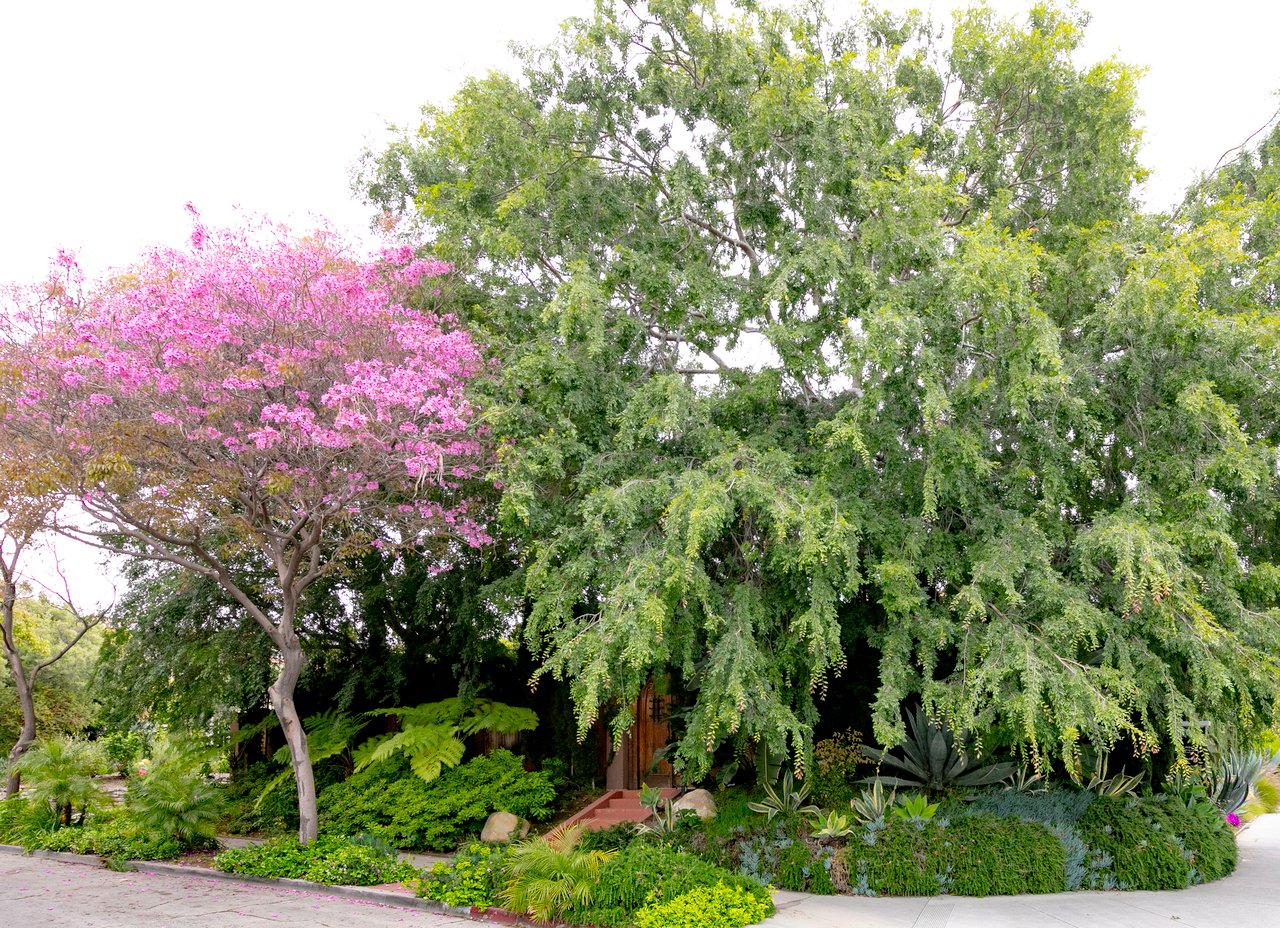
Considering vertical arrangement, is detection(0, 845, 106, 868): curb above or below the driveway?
below

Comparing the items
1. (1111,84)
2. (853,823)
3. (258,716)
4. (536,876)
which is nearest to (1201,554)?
(853,823)

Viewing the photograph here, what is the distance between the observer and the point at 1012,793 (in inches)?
372

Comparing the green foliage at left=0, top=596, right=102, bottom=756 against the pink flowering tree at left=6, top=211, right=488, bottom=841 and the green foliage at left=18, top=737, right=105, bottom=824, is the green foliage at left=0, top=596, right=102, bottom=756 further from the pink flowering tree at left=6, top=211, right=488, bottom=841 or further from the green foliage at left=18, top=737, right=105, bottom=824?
the pink flowering tree at left=6, top=211, right=488, bottom=841

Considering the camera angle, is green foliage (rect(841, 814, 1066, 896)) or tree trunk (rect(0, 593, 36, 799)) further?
tree trunk (rect(0, 593, 36, 799))

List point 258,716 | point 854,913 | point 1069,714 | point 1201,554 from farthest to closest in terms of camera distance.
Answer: point 258,716 → point 1201,554 → point 854,913 → point 1069,714

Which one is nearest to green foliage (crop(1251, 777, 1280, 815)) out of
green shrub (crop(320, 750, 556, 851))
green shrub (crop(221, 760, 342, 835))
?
green shrub (crop(320, 750, 556, 851))

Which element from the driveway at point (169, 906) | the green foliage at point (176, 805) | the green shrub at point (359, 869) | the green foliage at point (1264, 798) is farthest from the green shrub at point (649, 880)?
the green foliage at point (1264, 798)

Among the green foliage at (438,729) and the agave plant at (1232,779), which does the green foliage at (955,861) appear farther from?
the green foliage at (438,729)

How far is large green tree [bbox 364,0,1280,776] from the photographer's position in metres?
7.70

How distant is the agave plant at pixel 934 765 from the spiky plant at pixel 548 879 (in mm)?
3302

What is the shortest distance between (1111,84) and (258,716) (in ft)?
49.7

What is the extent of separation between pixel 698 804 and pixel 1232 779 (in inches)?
267

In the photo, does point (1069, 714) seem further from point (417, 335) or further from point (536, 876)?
point (417, 335)

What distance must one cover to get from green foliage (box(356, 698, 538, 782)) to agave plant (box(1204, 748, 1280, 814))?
8.50 meters
